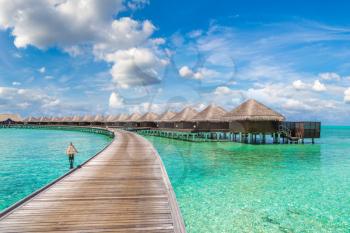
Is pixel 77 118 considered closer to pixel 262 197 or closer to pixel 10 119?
pixel 10 119

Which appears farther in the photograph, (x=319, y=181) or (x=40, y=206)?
(x=319, y=181)

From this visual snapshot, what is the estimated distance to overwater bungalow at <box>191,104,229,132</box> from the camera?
37.1 meters

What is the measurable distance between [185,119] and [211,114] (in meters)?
5.83

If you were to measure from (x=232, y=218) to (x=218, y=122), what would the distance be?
30.3m

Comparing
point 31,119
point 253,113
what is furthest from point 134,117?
point 31,119

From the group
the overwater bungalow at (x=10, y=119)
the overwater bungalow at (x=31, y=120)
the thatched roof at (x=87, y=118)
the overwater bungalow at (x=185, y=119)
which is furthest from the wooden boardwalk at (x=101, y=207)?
the overwater bungalow at (x=10, y=119)

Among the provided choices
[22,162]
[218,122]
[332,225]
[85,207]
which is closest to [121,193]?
[85,207]

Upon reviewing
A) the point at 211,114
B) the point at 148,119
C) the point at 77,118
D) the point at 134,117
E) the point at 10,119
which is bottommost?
the point at 10,119

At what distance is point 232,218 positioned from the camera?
8.41m

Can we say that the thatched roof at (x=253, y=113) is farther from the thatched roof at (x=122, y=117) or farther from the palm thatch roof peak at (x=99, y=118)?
the palm thatch roof peak at (x=99, y=118)

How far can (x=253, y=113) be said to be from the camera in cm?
3047

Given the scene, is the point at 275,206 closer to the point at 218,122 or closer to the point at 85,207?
the point at 85,207

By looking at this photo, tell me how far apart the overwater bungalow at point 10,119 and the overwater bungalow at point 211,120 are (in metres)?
101

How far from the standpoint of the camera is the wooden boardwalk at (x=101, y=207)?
17.2 feet
